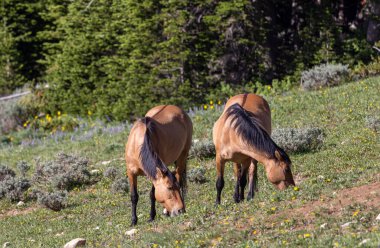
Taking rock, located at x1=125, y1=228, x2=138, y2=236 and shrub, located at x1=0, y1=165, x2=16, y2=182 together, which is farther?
shrub, located at x1=0, y1=165, x2=16, y2=182

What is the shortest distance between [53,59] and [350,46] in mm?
10235

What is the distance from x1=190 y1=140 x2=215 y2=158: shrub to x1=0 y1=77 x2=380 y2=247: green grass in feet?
0.44

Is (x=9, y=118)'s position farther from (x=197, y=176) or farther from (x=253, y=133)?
(x=253, y=133)

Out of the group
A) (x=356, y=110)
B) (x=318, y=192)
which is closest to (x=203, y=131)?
(x=356, y=110)

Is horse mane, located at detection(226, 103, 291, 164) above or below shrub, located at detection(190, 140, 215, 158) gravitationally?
above

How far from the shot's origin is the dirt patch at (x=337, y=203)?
27.5ft

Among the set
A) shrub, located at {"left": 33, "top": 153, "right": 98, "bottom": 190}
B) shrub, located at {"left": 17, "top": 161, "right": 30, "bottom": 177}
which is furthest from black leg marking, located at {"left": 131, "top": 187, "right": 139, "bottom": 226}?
shrub, located at {"left": 17, "top": 161, "right": 30, "bottom": 177}

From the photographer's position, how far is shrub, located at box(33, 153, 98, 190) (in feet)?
47.5

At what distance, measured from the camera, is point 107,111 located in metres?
22.8

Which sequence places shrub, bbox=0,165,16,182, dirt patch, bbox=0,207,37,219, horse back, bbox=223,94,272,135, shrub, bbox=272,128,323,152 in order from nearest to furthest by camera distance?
1. horse back, bbox=223,94,272,135
2. dirt patch, bbox=0,207,37,219
3. shrub, bbox=272,128,323,152
4. shrub, bbox=0,165,16,182

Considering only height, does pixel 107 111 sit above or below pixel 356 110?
below

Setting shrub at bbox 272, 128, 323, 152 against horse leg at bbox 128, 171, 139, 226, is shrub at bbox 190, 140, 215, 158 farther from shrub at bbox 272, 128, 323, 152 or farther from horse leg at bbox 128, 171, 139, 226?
horse leg at bbox 128, 171, 139, 226

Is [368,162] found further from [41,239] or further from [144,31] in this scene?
[144,31]

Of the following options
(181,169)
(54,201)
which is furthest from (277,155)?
(54,201)
